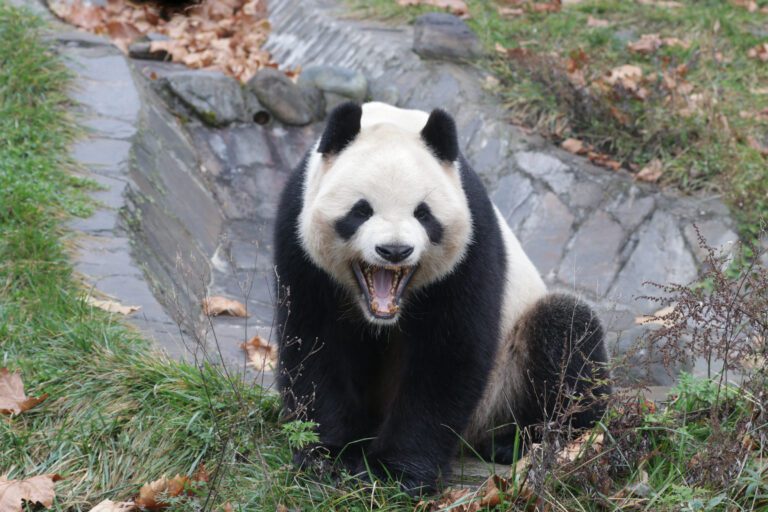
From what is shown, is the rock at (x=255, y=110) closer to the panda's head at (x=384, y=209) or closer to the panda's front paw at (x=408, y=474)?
the panda's head at (x=384, y=209)

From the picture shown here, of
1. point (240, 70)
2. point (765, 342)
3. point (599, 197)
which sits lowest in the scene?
point (240, 70)

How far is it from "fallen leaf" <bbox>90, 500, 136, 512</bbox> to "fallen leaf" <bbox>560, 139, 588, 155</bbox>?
552cm

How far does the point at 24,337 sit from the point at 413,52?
5.84 metres

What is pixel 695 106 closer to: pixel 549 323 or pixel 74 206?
pixel 549 323

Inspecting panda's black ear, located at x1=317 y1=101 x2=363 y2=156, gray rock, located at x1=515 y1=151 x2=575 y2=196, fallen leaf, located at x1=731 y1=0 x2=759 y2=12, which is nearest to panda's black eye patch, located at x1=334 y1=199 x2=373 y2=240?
panda's black ear, located at x1=317 y1=101 x2=363 y2=156

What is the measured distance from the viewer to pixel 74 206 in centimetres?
585

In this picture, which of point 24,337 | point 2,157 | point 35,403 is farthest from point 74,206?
point 35,403

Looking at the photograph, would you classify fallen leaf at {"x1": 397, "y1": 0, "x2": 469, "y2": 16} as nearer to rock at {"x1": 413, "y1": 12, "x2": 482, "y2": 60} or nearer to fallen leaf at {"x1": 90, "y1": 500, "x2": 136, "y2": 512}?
rock at {"x1": 413, "y1": 12, "x2": 482, "y2": 60}

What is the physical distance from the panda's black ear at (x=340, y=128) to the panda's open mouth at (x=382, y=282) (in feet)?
1.47

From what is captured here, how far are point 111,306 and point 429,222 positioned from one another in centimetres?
218

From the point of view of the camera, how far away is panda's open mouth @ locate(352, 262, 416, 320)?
11.9 ft

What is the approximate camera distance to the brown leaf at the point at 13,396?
402 cm

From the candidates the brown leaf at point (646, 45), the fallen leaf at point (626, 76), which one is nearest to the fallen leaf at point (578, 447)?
the fallen leaf at point (626, 76)

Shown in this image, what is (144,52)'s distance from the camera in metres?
10.1
